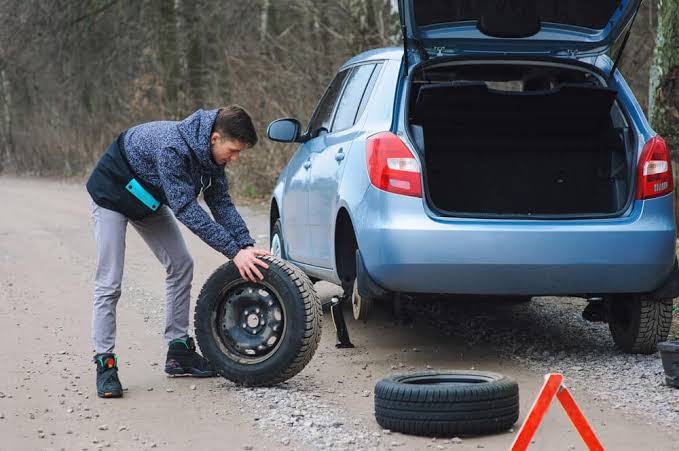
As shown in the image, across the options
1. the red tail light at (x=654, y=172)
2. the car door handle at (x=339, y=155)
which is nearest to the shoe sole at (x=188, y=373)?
the car door handle at (x=339, y=155)

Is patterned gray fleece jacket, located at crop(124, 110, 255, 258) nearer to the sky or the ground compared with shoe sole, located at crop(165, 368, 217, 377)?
nearer to the sky

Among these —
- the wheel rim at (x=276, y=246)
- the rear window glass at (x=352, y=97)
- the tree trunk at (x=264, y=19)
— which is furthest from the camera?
the tree trunk at (x=264, y=19)

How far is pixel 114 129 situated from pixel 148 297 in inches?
930

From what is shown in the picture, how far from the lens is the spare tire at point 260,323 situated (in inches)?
254

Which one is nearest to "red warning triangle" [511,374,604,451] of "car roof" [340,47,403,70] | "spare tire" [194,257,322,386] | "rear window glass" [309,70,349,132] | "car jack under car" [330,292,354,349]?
"spare tire" [194,257,322,386]

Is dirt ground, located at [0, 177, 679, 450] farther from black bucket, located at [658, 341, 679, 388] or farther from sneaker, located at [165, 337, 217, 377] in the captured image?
black bucket, located at [658, 341, 679, 388]

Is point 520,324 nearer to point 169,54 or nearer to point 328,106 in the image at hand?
point 328,106

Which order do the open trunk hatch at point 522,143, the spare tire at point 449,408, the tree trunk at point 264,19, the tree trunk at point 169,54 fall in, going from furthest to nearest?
1. the tree trunk at point 264,19
2. the tree trunk at point 169,54
3. the open trunk hatch at point 522,143
4. the spare tire at point 449,408

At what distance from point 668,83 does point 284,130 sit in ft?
16.6

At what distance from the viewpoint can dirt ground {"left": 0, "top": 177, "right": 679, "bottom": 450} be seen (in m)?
5.42

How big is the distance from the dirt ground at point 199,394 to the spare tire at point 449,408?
0.21 ft

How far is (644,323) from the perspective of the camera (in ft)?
23.3

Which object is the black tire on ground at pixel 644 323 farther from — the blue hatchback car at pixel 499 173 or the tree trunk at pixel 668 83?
the tree trunk at pixel 668 83

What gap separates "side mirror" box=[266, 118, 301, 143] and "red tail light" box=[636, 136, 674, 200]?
2615 millimetres
